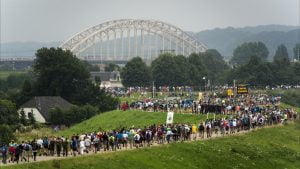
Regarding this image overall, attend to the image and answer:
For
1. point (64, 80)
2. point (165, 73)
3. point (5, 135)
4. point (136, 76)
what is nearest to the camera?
point (5, 135)

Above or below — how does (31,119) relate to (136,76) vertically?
below

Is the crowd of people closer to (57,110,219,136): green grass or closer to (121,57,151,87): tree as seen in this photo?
(57,110,219,136): green grass

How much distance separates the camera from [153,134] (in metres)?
40.4

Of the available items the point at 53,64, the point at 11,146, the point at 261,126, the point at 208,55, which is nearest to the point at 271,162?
the point at 261,126

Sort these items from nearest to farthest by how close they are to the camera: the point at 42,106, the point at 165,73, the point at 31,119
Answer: the point at 31,119 → the point at 42,106 → the point at 165,73

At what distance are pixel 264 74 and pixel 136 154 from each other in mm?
77304

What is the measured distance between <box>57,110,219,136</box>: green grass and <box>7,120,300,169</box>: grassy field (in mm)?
6215

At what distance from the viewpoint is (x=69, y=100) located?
8206cm

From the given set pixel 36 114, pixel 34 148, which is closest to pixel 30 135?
pixel 34 148

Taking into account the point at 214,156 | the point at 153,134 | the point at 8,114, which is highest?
the point at 153,134

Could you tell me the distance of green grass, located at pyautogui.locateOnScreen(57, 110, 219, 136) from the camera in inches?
2160

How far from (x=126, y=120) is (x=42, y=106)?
17.1 m

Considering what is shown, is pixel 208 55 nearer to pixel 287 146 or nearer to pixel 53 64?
pixel 53 64

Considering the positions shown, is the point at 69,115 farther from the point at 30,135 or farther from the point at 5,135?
the point at 5,135
